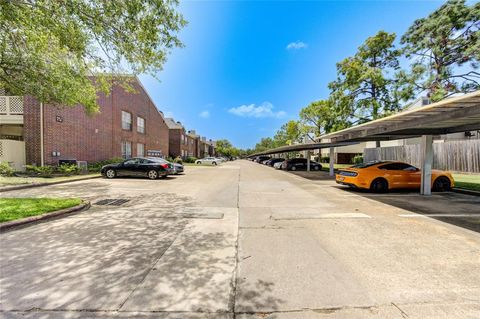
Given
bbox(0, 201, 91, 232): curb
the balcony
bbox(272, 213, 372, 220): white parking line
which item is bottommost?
bbox(272, 213, 372, 220): white parking line

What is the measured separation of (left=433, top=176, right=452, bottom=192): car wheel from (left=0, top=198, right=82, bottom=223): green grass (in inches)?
568

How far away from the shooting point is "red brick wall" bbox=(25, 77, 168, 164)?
1622cm

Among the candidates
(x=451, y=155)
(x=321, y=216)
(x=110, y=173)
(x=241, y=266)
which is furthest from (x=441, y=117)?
(x=110, y=173)

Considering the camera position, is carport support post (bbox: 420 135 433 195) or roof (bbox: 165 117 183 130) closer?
carport support post (bbox: 420 135 433 195)

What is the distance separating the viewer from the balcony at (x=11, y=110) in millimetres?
15977

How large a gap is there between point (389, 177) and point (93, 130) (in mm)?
21700

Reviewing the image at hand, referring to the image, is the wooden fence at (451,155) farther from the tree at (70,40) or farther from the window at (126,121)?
the window at (126,121)

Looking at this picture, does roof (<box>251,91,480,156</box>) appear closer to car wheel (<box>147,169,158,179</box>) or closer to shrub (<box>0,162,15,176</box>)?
car wheel (<box>147,169,158,179</box>)

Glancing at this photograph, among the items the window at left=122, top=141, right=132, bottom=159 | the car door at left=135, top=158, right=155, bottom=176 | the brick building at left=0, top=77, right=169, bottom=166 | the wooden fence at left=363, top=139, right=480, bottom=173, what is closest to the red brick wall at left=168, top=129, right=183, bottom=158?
the brick building at left=0, top=77, right=169, bottom=166

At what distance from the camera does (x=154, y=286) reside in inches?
119

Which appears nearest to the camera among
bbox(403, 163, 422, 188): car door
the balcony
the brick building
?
bbox(403, 163, 422, 188): car door

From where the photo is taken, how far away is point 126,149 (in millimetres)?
25938

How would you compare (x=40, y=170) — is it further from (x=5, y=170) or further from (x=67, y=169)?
(x=5, y=170)

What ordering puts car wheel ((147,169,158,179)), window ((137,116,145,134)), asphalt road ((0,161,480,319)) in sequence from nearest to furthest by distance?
1. asphalt road ((0,161,480,319))
2. car wheel ((147,169,158,179))
3. window ((137,116,145,134))
